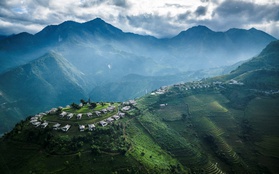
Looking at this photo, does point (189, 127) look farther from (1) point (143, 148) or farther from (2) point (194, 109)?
(1) point (143, 148)

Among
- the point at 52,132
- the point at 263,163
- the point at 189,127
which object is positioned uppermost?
the point at 52,132

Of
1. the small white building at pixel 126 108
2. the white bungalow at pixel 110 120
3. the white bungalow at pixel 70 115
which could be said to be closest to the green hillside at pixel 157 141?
the white bungalow at pixel 70 115

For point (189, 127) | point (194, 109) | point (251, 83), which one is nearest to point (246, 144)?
point (189, 127)

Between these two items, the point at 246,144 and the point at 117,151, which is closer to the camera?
the point at 117,151

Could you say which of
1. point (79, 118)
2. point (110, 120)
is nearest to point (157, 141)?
point (110, 120)

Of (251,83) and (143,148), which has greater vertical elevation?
(251,83)

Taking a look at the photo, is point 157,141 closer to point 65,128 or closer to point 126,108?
point 126,108

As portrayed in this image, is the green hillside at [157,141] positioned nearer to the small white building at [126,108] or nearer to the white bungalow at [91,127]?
the white bungalow at [91,127]
